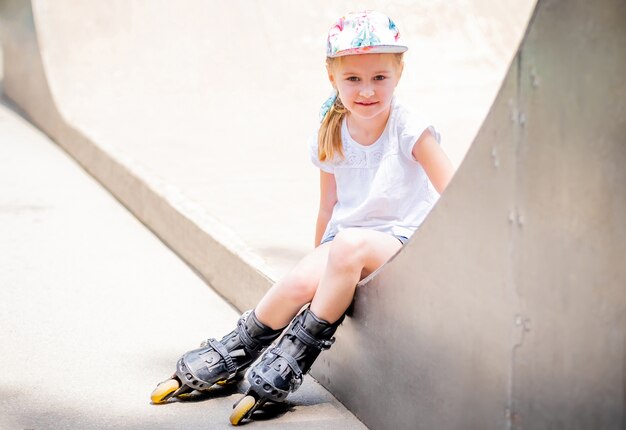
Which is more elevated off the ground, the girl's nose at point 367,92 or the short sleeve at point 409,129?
the girl's nose at point 367,92

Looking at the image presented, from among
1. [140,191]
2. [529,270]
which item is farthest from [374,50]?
[140,191]

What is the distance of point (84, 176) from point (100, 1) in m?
2.47

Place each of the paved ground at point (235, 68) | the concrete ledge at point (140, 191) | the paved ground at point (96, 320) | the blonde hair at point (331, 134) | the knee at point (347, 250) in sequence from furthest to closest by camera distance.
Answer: the paved ground at point (235, 68) → the concrete ledge at point (140, 191) → the blonde hair at point (331, 134) → the paved ground at point (96, 320) → the knee at point (347, 250)

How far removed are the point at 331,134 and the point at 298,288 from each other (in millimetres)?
509

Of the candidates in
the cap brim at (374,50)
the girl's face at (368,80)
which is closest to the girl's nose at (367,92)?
the girl's face at (368,80)

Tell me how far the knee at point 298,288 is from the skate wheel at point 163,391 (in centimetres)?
41

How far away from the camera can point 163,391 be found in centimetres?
299

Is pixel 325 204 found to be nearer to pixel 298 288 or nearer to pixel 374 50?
pixel 298 288

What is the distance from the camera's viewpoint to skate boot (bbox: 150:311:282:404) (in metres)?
2.99

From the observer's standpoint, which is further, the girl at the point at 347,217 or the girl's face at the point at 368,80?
the girl's face at the point at 368,80

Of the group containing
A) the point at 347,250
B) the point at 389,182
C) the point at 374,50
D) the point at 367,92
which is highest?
the point at 374,50

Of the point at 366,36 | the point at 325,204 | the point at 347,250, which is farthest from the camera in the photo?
the point at 325,204

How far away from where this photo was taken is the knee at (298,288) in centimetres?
293

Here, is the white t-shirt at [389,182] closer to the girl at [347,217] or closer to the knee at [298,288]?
the girl at [347,217]
